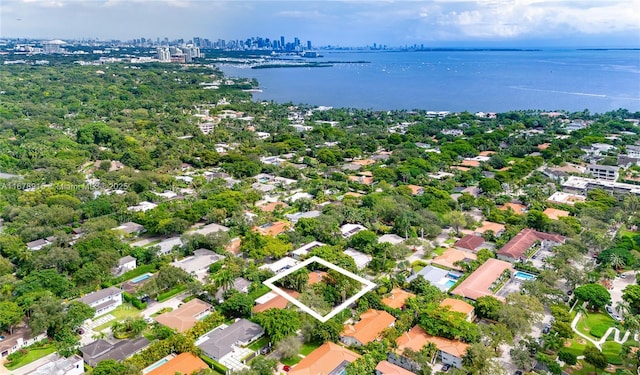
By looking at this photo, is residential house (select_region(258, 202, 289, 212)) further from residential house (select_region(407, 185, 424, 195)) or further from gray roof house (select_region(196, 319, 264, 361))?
gray roof house (select_region(196, 319, 264, 361))

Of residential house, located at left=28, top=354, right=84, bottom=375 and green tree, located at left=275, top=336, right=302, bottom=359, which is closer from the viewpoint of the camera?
residential house, located at left=28, top=354, right=84, bottom=375

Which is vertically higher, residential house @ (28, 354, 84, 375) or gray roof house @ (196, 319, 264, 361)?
gray roof house @ (196, 319, 264, 361)

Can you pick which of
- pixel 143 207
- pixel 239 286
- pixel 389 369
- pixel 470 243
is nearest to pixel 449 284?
pixel 470 243

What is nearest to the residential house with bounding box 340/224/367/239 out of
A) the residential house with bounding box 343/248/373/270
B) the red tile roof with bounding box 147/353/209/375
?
the residential house with bounding box 343/248/373/270

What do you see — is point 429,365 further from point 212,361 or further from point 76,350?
point 76,350

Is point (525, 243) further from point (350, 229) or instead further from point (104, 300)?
point (104, 300)

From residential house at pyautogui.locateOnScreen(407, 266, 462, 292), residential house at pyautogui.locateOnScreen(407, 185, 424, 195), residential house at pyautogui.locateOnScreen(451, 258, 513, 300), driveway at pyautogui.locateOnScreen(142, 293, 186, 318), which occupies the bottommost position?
driveway at pyautogui.locateOnScreen(142, 293, 186, 318)

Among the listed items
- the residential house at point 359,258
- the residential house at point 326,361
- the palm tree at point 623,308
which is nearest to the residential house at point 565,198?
the palm tree at point 623,308

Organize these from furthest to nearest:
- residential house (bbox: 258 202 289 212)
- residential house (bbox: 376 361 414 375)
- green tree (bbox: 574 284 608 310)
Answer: residential house (bbox: 258 202 289 212) < green tree (bbox: 574 284 608 310) < residential house (bbox: 376 361 414 375)
